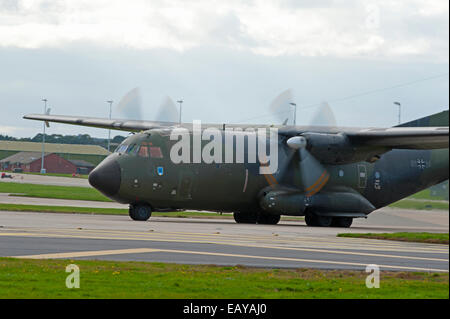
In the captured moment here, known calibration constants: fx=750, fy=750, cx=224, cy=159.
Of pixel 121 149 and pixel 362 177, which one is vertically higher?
pixel 121 149

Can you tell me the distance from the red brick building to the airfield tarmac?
121739 mm

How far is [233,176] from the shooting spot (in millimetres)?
35188

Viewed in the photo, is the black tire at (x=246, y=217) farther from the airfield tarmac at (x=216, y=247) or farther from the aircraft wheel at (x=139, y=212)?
the airfield tarmac at (x=216, y=247)

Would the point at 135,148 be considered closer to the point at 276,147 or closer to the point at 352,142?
the point at 276,147

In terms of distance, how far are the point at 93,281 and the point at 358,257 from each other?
28.2 ft

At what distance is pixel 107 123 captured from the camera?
39312 millimetres

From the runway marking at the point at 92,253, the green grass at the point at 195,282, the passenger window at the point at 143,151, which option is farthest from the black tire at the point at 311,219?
the green grass at the point at 195,282

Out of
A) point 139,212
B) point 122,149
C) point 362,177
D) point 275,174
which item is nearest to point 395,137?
point 362,177

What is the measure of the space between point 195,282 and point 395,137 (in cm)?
2034

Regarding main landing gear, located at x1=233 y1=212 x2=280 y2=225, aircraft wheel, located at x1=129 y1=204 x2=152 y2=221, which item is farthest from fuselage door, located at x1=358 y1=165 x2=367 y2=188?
aircraft wheel, located at x1=129 y1=204 x2=152 y2=221

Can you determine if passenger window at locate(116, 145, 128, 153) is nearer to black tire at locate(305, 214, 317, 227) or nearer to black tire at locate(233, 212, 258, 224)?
black tire at locate(233, 212, 258, 224)

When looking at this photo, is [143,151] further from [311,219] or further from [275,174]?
[311,219]
